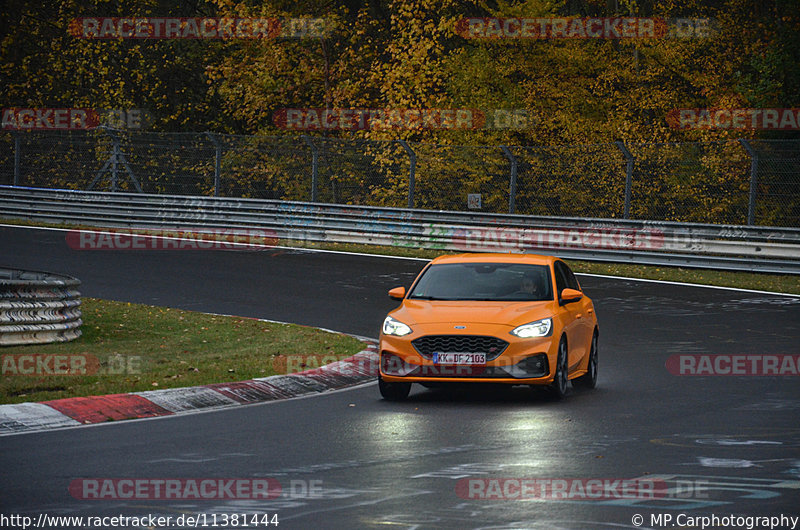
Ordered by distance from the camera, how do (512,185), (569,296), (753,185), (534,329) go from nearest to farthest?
1. (534,329)
2. (569,296)
3. (753,185)
4. (512,185)

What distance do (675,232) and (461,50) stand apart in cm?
1724

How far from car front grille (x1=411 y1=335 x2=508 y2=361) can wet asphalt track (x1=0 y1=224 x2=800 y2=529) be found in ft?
1.66

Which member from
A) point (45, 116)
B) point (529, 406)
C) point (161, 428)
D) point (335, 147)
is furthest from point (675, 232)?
point (45, 116)

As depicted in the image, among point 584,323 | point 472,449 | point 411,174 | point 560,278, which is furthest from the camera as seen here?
point 411,174

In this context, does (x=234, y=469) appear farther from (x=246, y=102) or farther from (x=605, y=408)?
(x=246, y=102)

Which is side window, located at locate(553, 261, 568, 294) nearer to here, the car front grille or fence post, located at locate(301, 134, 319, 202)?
the car front grille

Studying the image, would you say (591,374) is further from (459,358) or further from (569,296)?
(459,358)

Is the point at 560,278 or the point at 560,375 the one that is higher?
the point at 560,278

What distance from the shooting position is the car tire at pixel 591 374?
13383 mm

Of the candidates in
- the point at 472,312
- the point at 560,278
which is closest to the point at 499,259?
the point at 560,278

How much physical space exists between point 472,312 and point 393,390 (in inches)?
42.1

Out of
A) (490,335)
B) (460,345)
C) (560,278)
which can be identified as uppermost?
(560,278)

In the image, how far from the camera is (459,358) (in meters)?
12.0

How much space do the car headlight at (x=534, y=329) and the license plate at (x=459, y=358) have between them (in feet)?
1.31
